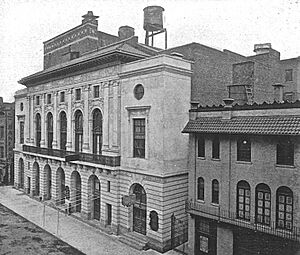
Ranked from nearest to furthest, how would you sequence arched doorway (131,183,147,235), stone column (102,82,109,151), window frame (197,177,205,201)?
window frame (197,177,205,201), arched doorway (131,183,147,235), stone column (102,82,109,151)

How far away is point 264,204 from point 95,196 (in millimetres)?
16403

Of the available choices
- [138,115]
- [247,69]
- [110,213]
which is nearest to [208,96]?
[247,69]

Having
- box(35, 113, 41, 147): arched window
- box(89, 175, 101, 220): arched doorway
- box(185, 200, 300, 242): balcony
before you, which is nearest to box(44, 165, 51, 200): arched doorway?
box(35, 113, 41, 147): arched window

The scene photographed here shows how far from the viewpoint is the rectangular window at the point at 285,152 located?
1756 cm

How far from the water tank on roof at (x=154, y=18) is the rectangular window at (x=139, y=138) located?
17141mm

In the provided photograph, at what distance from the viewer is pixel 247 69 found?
28828 millimetres

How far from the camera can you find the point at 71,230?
27594 mm

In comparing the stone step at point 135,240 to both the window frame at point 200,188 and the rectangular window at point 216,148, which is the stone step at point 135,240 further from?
the rectangular window at point 216,148

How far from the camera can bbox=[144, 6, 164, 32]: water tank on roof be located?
3866 centimetres

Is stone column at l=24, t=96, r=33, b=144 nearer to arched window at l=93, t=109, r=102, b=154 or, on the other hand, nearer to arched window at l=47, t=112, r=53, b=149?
arched window at l=47, t=112, r=53, b=149

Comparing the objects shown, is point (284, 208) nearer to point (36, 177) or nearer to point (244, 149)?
point (244, 149)

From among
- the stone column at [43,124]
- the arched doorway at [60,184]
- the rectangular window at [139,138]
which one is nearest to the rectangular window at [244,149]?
the rectangular window at [139,138]

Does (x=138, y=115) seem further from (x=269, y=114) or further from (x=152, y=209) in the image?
(x=269, y=114)

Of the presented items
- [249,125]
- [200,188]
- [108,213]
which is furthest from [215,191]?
[108,213]
